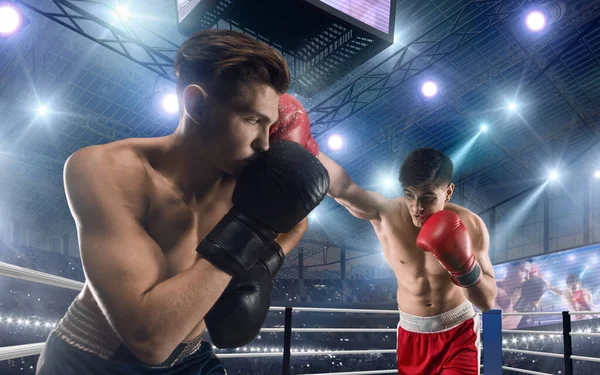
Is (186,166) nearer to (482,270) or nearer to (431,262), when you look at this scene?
(431,262)

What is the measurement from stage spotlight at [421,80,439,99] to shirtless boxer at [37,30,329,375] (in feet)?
19.3

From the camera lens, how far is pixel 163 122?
6.99 m

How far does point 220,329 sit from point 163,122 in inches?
261

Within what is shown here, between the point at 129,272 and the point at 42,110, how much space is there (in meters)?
6.94

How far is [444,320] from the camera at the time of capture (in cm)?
214

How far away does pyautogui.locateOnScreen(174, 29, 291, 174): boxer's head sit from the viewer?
779mm

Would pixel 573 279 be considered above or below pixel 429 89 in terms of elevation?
below

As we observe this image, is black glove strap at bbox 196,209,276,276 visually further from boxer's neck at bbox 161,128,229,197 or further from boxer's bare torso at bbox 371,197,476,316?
boxer's bare torso at bbox 371,197,476,316

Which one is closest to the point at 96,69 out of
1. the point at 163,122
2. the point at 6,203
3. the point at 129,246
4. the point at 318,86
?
the point at 163,122

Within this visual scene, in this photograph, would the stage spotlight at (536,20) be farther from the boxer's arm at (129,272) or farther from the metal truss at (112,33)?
the boxer's arm at (129,272)

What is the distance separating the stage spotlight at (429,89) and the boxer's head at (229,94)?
Result: 590cm

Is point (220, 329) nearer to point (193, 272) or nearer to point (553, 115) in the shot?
point (193, 272)

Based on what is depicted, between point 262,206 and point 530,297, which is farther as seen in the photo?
point 530,297

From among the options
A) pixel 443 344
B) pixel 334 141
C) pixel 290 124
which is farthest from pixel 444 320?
pixel 334 141
